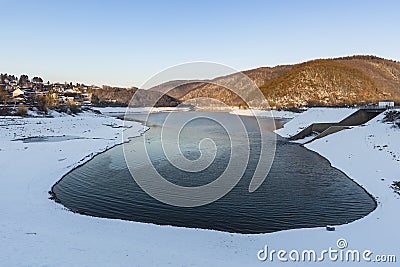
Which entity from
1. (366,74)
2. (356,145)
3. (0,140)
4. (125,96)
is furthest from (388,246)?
(125,96)

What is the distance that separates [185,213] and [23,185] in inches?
322

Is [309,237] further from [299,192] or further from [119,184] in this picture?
[119,184]

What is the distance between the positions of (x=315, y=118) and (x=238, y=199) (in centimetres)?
3072

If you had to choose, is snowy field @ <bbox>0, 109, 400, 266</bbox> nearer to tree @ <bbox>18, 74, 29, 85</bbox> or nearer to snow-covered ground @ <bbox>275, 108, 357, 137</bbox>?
snow-covered ground @ <bbox>275, 108, 357, 137</bbox>

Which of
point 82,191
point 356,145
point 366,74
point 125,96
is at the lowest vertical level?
point 82,191

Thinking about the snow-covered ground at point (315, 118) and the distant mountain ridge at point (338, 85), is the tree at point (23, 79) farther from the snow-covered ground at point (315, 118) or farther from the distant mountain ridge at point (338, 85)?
the snow-covered ground at point (315, 118)

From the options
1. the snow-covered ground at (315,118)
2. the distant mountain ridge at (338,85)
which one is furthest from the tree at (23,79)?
the snow-covered ground at (315,118)

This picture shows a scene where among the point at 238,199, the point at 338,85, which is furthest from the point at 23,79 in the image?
the point at 238,199

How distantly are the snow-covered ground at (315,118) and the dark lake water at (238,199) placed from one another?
18730mm

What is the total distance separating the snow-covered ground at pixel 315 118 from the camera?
122 ft

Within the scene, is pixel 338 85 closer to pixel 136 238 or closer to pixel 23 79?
pixel 136 238

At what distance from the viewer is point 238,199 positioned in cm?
1373

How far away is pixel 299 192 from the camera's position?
14.7 meters

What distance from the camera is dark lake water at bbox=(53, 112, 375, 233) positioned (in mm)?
11297
